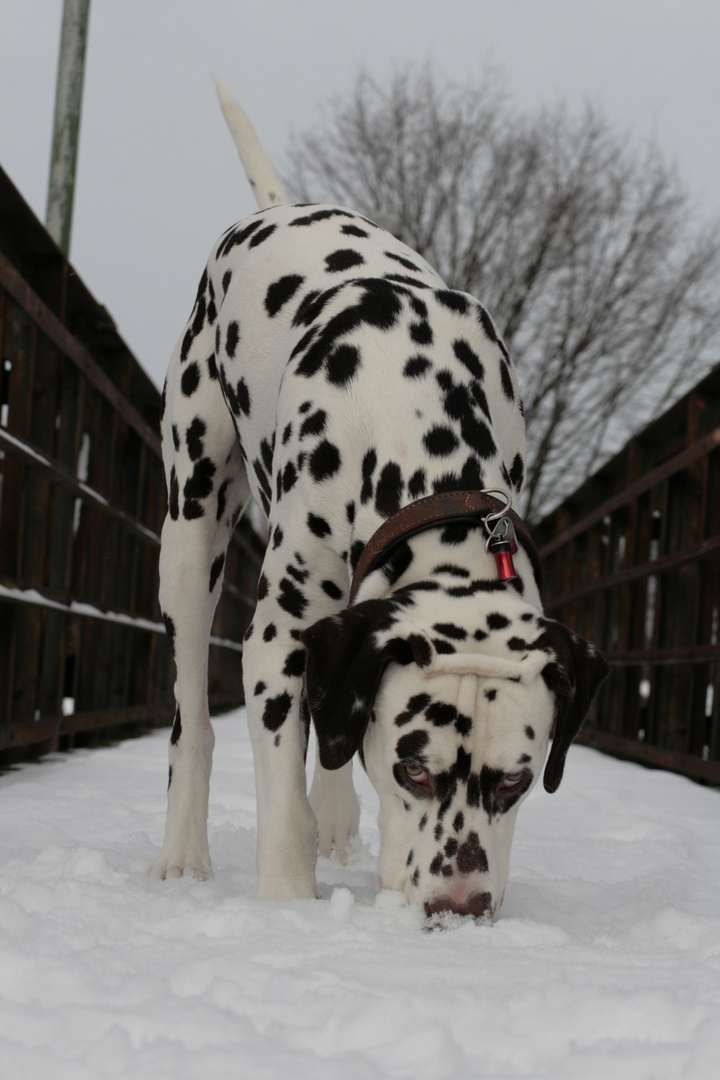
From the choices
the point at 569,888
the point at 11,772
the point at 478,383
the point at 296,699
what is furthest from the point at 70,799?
the point at 478,383

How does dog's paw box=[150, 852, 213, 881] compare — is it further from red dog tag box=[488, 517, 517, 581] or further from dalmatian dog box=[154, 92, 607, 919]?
red dog tag box=[488, 517, 517, 581]

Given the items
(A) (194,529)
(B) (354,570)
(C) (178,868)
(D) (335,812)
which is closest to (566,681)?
(B) (354,570)

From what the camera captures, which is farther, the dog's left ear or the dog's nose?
the dog's left ear

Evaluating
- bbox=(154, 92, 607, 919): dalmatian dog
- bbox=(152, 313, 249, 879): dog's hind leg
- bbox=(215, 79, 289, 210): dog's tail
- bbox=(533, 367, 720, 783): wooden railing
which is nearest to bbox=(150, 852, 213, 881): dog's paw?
bbox=(154, 92, 607, 919): dalmatian dog

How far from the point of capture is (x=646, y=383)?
67.7 ft

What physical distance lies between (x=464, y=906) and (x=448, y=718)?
358 millimetres

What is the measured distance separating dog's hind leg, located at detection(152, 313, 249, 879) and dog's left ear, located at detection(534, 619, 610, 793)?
1279 millimetres

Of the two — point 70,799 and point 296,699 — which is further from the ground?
point 296,699

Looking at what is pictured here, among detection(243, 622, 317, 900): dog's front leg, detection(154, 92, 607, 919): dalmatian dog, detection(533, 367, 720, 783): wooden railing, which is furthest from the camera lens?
detection(533, 367, 720, 783): wooden railing

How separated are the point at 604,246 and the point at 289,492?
18.6 m

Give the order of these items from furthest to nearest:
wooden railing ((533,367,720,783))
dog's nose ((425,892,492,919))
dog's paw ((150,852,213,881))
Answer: wooden railing ((533,367,720,783)), dog's paw ((150,852,213,881)), dog's nose ((425,892,492,919))

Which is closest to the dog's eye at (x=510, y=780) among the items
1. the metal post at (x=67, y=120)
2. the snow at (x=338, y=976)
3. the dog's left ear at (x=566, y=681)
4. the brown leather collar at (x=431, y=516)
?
the dog's left ear at (x=566, y=681)

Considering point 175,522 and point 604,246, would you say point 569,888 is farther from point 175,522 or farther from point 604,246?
point 604,246

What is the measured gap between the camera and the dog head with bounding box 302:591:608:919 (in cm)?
230
